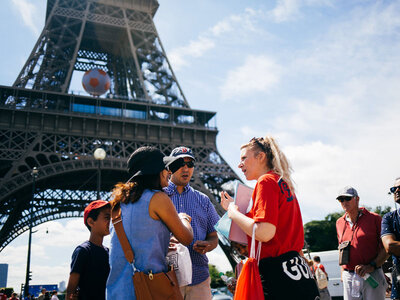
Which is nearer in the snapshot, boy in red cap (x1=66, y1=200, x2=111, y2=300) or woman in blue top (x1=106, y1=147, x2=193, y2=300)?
woman in blue top (x1=106, y1=147, x2=193, y2=300)

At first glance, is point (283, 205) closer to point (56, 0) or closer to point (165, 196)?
point (165, 196)

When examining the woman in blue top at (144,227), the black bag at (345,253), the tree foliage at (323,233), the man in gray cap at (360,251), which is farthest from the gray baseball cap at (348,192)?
the tree foliage at (323,233)

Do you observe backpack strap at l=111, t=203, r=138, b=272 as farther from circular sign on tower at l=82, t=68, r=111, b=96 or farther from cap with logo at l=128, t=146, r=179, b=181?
circular sign on tower at l=82, t=68, r=111, b=96

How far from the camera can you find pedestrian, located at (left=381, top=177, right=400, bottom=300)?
3766 millimetres

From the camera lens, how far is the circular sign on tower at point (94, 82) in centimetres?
2591

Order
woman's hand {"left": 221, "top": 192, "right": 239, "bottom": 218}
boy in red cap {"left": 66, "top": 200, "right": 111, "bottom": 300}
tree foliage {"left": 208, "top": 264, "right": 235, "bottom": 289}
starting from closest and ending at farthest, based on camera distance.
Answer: woman's hand {"left": 221, "top": 192, "right": 239, "bottom": 218} → boy in red cap {"left": 66, "top": 200, "right": 111, "bottom": 300} → tree foliage {"left": 208, "top": 264, "right": 235, "bottom": 289}

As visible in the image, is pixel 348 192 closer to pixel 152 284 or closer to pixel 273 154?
pixel 273 154

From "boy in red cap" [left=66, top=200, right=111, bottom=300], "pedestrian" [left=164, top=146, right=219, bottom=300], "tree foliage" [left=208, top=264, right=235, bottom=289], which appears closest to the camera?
"boy in red cap" [left=66, top=200, right=111, bottom=300]

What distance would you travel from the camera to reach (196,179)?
82.8 feet

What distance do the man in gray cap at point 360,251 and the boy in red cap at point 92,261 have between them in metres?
2.88

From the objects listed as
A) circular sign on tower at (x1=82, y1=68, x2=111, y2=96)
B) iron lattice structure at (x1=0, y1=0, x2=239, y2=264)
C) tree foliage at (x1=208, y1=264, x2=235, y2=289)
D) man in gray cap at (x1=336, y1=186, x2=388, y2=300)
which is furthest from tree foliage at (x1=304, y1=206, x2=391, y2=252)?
man in gray cap at (x1=336, y1=186, x2=388, y2=300)

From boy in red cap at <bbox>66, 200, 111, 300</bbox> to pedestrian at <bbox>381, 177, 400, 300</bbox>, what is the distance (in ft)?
9.08

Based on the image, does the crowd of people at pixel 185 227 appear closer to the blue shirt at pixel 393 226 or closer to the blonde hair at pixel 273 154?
the blonde hair at pixel 273 154

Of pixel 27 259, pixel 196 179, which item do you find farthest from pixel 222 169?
pixel 27 259
